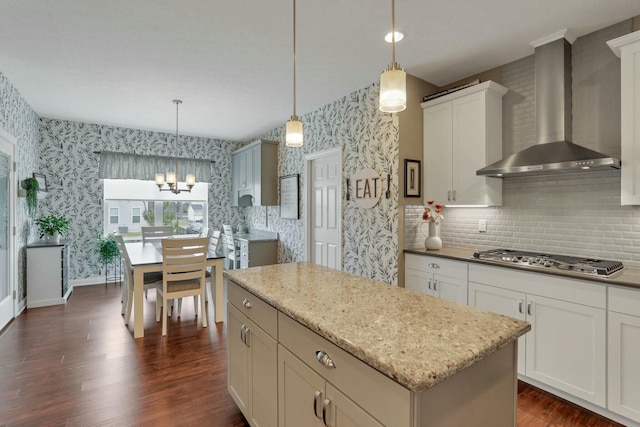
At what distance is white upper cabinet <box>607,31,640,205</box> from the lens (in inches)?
84.4

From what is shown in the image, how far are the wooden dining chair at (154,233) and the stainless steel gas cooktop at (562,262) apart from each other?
4.70 m

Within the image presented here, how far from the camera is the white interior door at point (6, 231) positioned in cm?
361

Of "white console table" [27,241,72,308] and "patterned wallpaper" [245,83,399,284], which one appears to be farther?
"white console table" [27,241,72,308]

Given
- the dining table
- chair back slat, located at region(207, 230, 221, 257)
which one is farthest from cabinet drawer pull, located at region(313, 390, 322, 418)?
chair back slat, located at region(207, 230, 221, 257)

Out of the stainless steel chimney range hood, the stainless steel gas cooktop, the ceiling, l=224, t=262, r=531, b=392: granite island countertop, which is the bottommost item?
l=224, t=262, r=531, b=392: granite island countertop

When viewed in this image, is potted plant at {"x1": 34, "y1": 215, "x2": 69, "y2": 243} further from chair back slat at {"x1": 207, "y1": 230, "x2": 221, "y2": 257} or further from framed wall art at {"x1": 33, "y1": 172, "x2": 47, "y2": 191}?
chair back slat at {"x1": 207, "y1": 230, "x2": 221, "y2": 257}

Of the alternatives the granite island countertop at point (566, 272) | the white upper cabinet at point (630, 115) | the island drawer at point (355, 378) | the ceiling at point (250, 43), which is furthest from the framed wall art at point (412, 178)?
the island drawer at point (355, 378)

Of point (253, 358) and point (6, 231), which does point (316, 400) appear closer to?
point (253, 358)

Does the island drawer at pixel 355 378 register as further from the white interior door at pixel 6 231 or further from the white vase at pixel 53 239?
the white vase at pixel 53 239

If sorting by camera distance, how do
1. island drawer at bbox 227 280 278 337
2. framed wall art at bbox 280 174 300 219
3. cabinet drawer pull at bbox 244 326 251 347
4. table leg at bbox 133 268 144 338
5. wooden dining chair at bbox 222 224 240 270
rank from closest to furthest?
island drawer at bbox 227 280 278 337, cabinet drawer pull at bbox 244 326 251 347, table leg at bbox 133 268 144 338, framed wall art at bbox 280 174 300 219, wooden dining chair at bbox 222 224 240 270

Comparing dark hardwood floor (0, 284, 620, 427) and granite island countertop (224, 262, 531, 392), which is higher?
granite island countertop (224, 262, 531, 392)

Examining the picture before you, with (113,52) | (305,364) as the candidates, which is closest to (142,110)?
(113,52)

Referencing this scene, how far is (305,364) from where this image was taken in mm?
1354

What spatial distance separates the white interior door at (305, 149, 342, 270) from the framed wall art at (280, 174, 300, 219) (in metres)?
0.30
